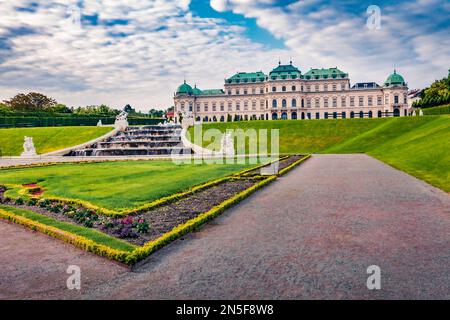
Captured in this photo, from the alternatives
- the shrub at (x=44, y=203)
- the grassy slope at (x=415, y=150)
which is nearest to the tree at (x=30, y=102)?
the grassy slope at (x=415, y=150)

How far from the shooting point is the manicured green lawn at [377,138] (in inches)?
1057

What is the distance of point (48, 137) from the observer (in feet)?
173

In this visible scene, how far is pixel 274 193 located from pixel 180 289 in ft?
32.7

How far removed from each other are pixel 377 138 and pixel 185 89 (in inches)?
3343

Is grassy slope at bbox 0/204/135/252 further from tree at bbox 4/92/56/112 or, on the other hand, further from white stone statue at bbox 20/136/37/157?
tree at bbox 4/92/56/112

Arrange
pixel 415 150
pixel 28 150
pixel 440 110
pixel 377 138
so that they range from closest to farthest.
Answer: pixel 415 150, pixel 28 150, pixel 377 138, pixel 440 110

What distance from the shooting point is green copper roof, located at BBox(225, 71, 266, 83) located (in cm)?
12044

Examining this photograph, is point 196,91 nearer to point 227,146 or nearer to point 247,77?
point 247,77

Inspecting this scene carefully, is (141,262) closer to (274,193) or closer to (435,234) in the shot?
(435,234)

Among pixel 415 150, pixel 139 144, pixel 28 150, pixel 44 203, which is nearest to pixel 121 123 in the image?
pixel 139 144

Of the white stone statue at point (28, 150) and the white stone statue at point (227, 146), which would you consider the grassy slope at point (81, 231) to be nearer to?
the white stone statue at point (227, 146)

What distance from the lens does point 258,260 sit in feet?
25.0

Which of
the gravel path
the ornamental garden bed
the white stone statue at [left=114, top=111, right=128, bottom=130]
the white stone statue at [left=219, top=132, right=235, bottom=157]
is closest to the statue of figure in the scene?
the white stone statue at [left=219, top=132, right=235, bottom=157]
